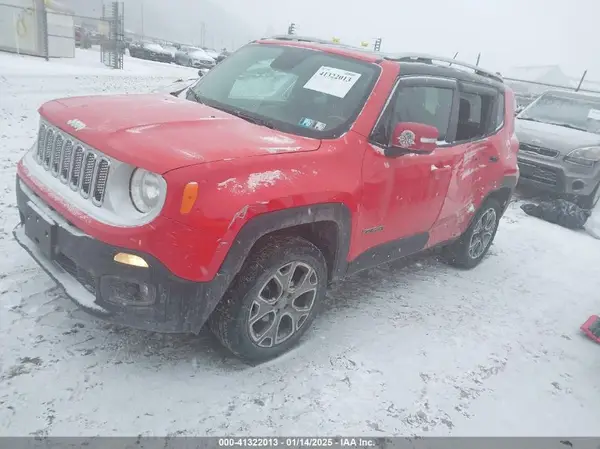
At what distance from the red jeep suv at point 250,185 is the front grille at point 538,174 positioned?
171 inches

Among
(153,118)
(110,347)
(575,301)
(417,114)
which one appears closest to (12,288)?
(110,347)

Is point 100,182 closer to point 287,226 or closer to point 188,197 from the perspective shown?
point 188,197

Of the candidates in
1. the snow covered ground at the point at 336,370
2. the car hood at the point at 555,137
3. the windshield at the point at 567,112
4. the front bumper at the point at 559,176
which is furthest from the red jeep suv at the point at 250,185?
the windshield at the point at 567,112

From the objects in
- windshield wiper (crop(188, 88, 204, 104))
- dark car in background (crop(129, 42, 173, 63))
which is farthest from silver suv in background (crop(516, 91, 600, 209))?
dark car in background (crop(129, 42, 173, 63))

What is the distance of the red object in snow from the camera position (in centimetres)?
387

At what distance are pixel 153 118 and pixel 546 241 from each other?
5458 mm

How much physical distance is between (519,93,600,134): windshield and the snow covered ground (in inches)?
207

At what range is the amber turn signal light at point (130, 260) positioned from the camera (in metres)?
2.25

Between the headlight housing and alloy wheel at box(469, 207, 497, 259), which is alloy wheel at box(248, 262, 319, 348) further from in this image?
the headlight housing

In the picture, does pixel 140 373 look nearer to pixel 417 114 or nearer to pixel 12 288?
pixel 12 288

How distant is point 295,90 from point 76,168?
1.54m

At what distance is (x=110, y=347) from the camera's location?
2777 mm

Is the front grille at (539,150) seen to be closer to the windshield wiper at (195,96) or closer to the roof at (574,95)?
the roof at (574,95)

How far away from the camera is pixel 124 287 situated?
7.70 feet
